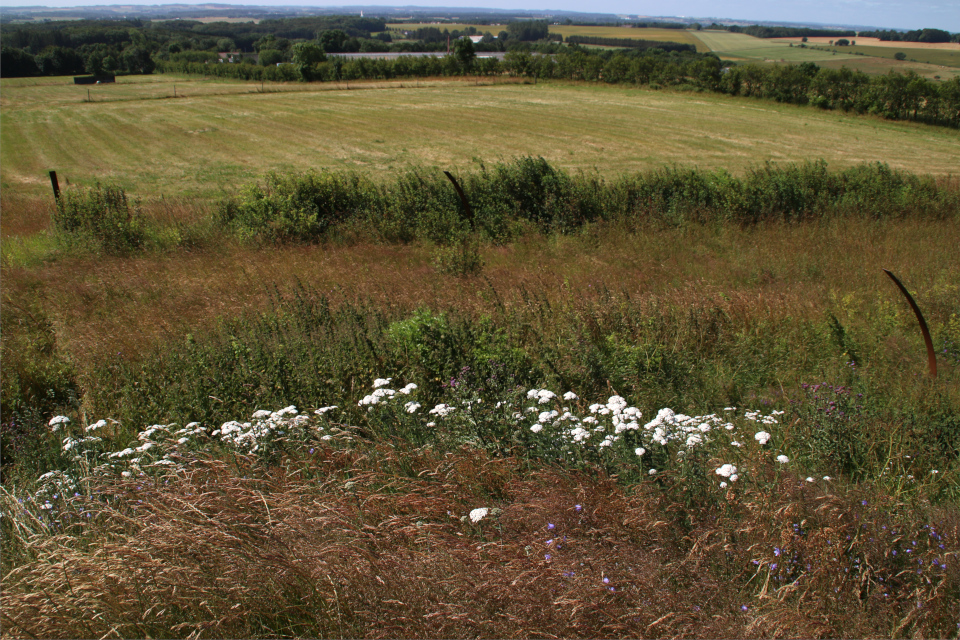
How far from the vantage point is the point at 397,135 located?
35469 millimetres

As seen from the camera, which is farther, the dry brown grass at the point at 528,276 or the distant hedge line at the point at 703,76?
the distant hedge line at the point at 703,76

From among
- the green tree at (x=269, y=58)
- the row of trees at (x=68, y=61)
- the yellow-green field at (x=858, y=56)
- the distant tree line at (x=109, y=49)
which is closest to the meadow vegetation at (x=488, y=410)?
the distant tree line at (x=109, y=49)

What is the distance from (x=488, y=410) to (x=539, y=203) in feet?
31.9

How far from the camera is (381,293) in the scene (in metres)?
9.53

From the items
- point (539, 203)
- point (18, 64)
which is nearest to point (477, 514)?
point (539, 203)

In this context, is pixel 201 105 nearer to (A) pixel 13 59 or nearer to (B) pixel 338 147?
(B) pixel 338 147

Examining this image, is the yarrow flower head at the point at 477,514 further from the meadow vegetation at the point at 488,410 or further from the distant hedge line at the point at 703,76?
the distant hedge line at the point at 703,76

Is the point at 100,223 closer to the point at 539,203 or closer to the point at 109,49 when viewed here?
the point at 539,203

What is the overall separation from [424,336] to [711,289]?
16.0ft

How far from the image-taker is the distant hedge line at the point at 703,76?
44625mm

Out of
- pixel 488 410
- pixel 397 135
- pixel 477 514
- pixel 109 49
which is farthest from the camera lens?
pixel 109 49

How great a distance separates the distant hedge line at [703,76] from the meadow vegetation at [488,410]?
3784cm

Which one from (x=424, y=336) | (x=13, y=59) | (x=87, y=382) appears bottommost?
(x=87, y=382)

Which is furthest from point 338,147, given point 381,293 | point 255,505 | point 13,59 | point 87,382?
point 13,59
